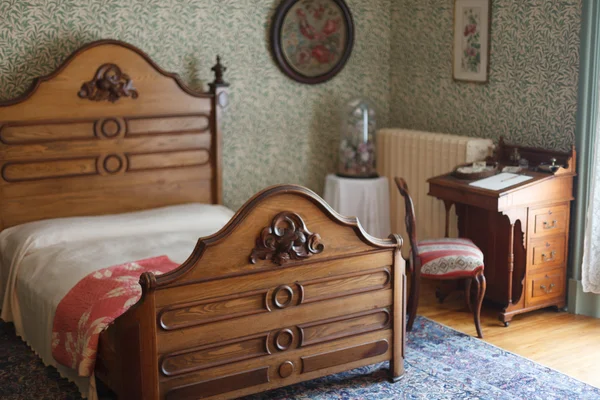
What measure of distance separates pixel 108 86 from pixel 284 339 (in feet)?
6.95

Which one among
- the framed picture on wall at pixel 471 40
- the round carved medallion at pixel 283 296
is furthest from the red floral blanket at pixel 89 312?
the framed picture on wall at pixel 471 40

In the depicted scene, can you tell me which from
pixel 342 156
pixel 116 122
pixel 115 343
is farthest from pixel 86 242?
pixel 342 156

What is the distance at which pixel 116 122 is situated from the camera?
462cm

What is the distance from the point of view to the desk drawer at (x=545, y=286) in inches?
170

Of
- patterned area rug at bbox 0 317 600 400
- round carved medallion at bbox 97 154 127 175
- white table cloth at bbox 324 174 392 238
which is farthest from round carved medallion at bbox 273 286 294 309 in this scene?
white table cloth at bbox 324 174 392 238

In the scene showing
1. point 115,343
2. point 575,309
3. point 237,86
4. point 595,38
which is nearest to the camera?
point 115,343

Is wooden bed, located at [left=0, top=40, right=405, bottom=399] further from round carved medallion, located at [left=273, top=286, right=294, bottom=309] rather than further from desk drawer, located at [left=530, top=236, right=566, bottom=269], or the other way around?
desk drawer, located at [left=530, top=236, right=566, bottom=269]

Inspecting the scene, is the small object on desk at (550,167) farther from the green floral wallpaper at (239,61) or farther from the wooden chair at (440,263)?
the green floral wallpaper at (239,61)

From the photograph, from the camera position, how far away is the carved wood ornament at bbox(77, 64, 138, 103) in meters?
4.50

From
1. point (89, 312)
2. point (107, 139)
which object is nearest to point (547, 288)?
point (89, 312)

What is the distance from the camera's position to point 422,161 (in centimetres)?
523

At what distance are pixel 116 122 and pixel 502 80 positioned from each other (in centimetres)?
240

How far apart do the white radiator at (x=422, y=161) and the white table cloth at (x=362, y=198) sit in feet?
0.62

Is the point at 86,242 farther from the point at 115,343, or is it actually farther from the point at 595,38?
the point at 595,38
